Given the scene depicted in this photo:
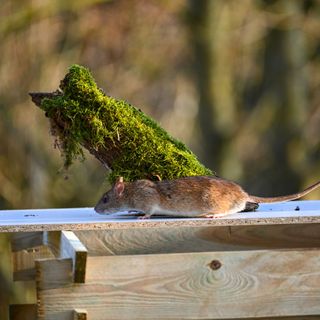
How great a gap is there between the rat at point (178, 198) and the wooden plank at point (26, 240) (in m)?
0.33

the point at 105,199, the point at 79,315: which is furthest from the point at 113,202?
the point at 79,315

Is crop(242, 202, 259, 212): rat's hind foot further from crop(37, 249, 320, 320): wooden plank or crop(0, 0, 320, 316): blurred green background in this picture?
crop(0, 0, 320, 316): blurred green background

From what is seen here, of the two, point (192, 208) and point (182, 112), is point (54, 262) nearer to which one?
point (192, 208)

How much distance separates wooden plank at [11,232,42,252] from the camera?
16.6 ft

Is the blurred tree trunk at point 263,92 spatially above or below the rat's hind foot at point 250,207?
above

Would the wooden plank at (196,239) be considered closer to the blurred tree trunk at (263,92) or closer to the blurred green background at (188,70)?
the blurred green background at (188,70)

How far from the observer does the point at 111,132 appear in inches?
221

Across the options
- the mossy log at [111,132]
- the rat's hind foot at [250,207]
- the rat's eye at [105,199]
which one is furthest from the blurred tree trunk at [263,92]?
the rat's eye at [105,199]

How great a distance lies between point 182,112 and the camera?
20.1m

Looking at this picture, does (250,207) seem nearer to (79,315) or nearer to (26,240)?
(26,240)

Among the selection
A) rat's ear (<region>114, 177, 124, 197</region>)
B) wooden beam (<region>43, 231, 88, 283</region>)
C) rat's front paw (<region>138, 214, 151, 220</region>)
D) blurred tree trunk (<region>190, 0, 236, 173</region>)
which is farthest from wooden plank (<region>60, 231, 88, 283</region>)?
blurred tree trunk (<region>190, 0, 236, 173</region>)

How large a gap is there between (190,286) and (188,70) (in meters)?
14.4

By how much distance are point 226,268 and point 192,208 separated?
2.06 feet

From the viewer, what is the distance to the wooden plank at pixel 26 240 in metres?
5.06
